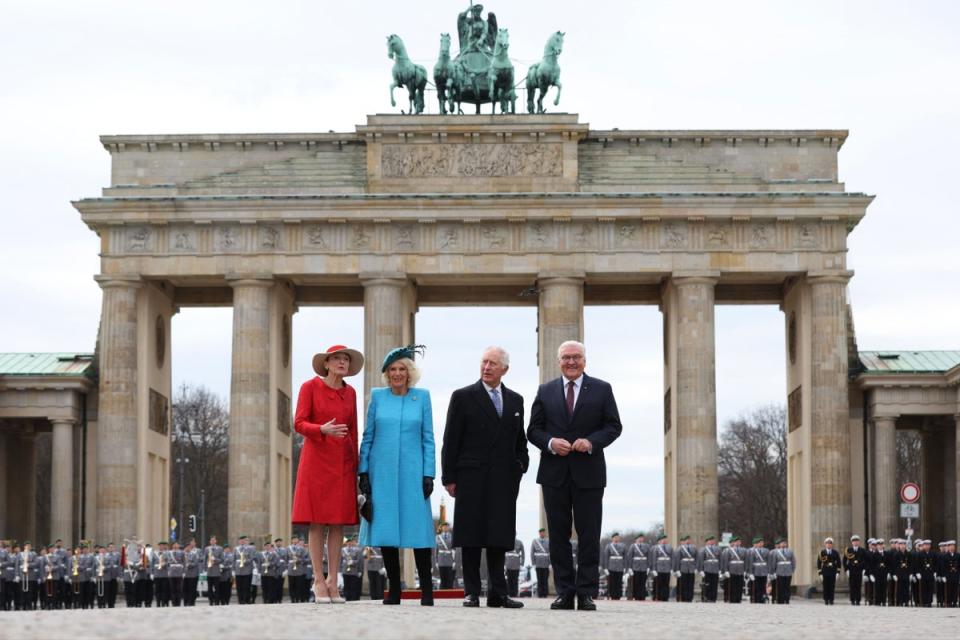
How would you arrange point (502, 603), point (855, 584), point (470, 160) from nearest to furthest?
1. point (502, 603)
2. point (855, 584)
3. point (470, 160)

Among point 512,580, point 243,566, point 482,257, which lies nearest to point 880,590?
point 512,580

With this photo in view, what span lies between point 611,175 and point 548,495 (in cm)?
3778

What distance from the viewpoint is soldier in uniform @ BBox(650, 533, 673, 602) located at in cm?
4312

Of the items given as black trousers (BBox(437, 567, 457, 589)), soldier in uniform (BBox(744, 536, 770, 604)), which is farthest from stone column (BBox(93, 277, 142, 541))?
soldier in uniform (BBox(744, 536, 770, 604))

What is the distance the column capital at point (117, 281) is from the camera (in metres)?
54.7

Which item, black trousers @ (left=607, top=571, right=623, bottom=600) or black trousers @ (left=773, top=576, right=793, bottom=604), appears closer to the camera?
black trousers @ (left=607, top=571, right=623, bottom=600)

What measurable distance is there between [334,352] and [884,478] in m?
38.5

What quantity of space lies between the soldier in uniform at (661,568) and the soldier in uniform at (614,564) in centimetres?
87

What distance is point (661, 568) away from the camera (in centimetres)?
4309

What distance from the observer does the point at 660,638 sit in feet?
42.5

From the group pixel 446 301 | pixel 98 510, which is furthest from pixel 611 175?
pixel 98 510

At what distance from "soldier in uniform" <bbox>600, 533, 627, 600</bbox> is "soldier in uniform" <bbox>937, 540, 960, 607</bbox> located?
6.92 m

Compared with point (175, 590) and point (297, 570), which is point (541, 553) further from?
point (175, 590)

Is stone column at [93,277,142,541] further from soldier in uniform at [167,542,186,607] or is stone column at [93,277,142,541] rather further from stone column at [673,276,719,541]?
stone column at [673,276,719,541]
